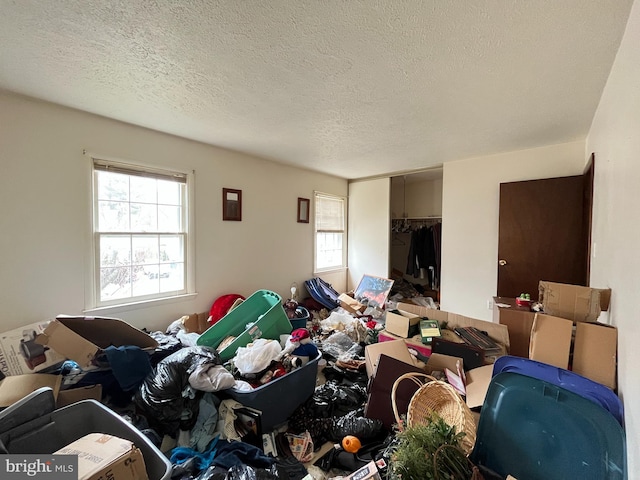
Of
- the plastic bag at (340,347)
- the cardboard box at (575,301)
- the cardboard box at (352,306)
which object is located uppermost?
the cardboard box at (575,301)

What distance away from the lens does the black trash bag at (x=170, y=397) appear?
157 centimetres

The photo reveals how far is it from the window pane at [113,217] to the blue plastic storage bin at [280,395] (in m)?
1.89

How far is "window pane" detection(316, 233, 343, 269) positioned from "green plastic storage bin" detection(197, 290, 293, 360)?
2.06 m

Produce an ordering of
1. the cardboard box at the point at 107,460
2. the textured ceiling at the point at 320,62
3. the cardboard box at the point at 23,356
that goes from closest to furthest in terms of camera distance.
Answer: the cardboard box at the point at 107,460, the textured ceiling at the point at 320,62, the cardboard box at the point at 23,356

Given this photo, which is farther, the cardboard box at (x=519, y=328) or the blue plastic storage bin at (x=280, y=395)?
the cardboard box at (x=519, y=328)

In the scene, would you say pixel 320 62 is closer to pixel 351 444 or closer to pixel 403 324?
pixel 403 324

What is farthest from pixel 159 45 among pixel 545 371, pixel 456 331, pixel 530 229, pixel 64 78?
pixel 530 229

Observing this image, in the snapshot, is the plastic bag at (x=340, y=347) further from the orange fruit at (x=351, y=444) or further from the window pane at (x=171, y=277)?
the window pane at (x=171, y=277)

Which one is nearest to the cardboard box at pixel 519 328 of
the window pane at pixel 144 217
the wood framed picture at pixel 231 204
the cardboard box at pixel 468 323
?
the cardboard box at pixel 468 323

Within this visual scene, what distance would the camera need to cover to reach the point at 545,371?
129 centimetres

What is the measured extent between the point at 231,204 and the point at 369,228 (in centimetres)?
253

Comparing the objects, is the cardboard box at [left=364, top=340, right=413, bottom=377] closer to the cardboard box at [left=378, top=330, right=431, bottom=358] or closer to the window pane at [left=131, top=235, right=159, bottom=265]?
the cardboard box at [left=378, top=330, right=431, bottom=358]

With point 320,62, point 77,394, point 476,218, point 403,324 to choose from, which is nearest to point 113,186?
point 77,394

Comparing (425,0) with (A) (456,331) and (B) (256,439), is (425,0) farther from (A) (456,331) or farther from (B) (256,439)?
(B) (256,439)
